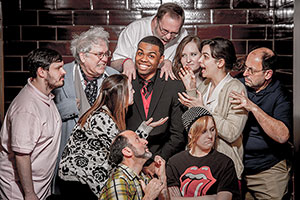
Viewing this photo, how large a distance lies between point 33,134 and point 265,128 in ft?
4.60

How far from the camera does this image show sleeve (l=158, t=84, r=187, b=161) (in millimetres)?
2467

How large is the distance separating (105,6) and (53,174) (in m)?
1.21

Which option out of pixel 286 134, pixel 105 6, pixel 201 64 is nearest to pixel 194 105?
pixel 201 64

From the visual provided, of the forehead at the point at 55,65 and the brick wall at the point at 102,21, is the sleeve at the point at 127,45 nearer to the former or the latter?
the brick wall at the point at 102,21

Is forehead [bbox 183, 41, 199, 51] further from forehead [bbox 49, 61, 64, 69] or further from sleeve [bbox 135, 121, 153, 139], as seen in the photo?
forehead [bbox 49, 61, 64, 69]

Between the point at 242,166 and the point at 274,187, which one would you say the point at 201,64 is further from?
the point at 274,187

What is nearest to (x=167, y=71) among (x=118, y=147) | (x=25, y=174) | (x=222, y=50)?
(x=222, y=50)

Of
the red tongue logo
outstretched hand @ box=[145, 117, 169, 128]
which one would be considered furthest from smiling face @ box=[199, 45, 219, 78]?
the red tongue logo

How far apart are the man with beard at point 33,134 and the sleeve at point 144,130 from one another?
0.50 meters

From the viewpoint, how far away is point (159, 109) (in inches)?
97.3

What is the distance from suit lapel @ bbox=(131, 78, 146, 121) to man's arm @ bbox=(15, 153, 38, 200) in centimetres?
72

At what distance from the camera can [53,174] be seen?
2531mm

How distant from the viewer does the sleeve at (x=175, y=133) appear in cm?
247

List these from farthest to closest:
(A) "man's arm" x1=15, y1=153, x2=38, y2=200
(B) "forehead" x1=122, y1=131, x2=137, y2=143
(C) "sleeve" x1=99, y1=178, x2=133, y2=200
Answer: (A) "man's arm" x1=15, y1=153, x2=38, y2=200 < (B) "forehead" x1=122, y1=131, x2=137, y2=143 < (C) "sleeve" x1=99, y1=178, x2=133, y2=200
